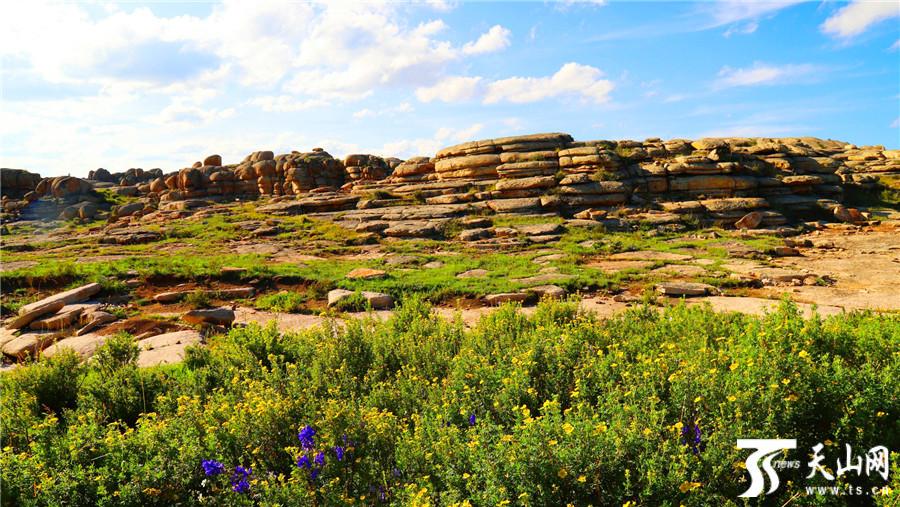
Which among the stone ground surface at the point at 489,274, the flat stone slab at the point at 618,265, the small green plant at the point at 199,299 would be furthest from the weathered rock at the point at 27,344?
the flat stone slab at the point at 618,265

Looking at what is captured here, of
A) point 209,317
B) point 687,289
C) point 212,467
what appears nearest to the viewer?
point 212,467

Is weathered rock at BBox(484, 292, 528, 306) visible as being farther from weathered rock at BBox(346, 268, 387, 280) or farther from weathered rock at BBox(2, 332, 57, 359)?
weathered rock at BBox(2, 332, 57, 359)

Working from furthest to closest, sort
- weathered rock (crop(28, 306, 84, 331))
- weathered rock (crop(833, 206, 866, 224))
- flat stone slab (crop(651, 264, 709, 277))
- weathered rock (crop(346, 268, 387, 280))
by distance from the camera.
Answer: weathered rock (crop(833, 206, 866, 224)), weathered rock (crop(346, 268, 387, 280)), flat stone slab (crop(651, 264, 709, 277)), weathered rock (crop(28, 306, 84, 331))

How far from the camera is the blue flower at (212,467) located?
4430 mm

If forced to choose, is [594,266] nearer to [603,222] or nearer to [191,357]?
[603,222]

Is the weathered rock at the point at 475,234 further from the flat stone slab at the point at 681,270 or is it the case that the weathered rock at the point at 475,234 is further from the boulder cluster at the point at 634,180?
the flat stone slab at the point at 681,270

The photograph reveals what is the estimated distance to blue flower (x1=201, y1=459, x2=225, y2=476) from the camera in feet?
14.5

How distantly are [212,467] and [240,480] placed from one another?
0.82 feet

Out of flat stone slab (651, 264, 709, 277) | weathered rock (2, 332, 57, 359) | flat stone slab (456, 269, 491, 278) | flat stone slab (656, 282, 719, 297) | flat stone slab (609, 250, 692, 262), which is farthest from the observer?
flat stone slab (609, 250, 692, 262)

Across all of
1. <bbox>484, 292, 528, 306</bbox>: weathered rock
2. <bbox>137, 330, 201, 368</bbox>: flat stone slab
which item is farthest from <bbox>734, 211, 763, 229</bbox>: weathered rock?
<bbox>137, 330, 201, 368</bbox>: flat stone slab

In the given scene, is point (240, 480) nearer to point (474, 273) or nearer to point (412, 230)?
point (474, 273)

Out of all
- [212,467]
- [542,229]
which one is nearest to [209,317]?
[212,467]

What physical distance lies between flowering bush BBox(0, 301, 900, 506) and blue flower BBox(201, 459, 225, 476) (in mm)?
19

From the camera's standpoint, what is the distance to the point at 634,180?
30766mm
